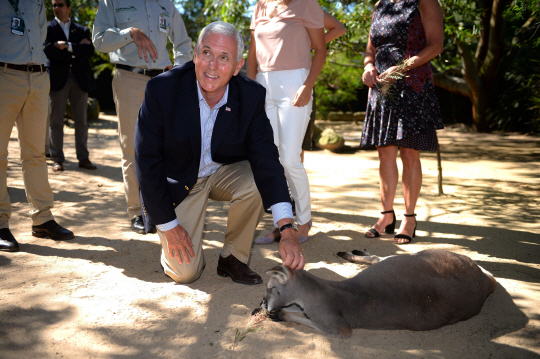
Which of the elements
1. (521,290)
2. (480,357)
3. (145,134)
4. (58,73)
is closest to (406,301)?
(480,357)

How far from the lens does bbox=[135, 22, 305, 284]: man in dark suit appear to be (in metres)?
2.85

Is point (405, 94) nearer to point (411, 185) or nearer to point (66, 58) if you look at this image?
point (411, 185)

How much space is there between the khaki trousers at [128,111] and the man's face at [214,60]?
1.48 meters

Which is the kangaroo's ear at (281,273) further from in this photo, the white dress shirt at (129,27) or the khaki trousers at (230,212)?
the white dress shirt at (129,27)

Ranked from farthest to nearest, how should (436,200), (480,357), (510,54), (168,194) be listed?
(510,54) < (436,200) < (168,194) < (480,357)

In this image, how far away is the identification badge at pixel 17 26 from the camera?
371 centimetres

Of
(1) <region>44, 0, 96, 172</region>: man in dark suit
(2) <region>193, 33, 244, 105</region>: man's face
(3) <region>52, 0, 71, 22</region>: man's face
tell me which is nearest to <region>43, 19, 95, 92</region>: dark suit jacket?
(1) <region>44, 0, 96, 172</region>: man in dark suit

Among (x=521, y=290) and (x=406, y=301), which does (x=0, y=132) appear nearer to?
(x=406, y=301)

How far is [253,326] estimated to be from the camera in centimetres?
263

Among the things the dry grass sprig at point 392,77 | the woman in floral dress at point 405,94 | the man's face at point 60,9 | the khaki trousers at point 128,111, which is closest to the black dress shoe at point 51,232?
the khaki trousers at point 128,111

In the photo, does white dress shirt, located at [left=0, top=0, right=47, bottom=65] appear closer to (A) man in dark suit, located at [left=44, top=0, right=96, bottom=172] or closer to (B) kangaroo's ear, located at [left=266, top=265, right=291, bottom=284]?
(A) man in dark suit, located at [left=44, top=0, right=96, bottom=172]

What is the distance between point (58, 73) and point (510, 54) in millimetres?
10877

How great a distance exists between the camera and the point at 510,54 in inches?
471

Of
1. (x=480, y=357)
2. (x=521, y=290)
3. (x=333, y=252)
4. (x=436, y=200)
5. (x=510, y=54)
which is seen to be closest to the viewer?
(x=480, y=357)
